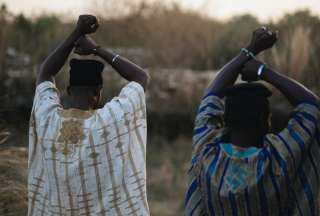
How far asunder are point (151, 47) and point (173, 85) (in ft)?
3.71

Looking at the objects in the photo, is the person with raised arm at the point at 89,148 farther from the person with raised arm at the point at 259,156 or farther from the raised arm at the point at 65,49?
the person with raised arm at the point at 259,156

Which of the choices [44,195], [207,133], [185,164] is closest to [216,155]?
[207,133]

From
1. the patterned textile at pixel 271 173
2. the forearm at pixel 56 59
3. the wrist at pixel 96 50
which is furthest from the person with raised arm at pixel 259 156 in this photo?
the forearm at pixel 56 59

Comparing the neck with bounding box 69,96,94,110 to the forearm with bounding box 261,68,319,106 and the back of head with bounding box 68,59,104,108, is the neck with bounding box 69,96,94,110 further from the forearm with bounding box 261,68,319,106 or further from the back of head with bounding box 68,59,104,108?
the forearm with bounding box 261,68,319,106

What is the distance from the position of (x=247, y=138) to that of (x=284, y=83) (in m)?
0.28

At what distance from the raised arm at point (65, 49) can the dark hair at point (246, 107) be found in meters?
0.82

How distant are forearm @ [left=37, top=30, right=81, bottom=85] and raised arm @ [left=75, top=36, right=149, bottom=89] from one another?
0.04m

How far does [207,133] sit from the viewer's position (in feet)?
10.5

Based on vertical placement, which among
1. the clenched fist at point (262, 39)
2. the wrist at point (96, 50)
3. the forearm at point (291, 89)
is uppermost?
the clenched fist at point (262, 39)

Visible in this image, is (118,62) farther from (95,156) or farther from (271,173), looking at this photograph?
(271,173)

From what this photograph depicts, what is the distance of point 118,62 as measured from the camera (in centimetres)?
354

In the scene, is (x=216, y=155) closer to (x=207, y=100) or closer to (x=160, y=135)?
(x=207, y=100)

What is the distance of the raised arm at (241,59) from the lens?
3.21 meters

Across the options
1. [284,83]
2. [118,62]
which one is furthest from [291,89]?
[118,62]
